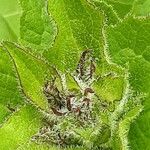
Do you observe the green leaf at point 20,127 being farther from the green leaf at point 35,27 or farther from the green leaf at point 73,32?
the green leaf at point 35,27

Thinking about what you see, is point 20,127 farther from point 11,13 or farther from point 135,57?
point 11,13

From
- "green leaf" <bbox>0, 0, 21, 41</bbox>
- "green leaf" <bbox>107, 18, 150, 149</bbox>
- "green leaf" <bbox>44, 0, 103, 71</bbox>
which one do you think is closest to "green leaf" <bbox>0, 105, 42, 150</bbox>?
"green leaf" <bbox>44, 0, 103, 71</bbox>

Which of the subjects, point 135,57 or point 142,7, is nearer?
point 135,57

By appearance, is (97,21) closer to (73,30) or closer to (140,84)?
(73,30)

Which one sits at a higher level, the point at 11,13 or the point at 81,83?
the point at 11,13

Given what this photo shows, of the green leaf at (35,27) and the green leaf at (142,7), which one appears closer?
the green leaf at (35,27)

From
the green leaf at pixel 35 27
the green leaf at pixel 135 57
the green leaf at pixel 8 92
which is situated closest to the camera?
the green leaf at pixel 135 57

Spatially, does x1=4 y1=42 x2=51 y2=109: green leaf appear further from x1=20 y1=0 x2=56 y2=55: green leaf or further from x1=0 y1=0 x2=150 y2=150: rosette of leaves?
x1=20 y1=0 x2=56 y2=55: green leaf

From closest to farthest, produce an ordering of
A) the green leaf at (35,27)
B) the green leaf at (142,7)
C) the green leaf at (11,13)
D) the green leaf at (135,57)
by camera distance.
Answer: the green leaf at (135,57)
the green leaf at (35,27)
the green leaf at (142,7)
the green leaf at (11,13)

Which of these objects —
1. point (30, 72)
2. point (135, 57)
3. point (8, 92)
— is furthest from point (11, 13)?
point (30, 72)

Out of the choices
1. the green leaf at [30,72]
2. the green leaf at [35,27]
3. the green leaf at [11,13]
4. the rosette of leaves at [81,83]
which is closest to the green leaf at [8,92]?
the rosette of leaves at [81,83]
